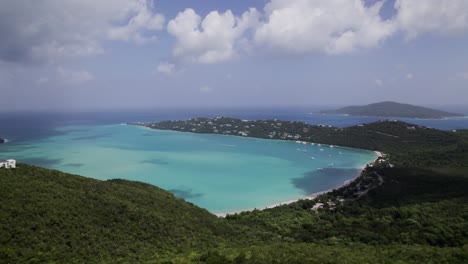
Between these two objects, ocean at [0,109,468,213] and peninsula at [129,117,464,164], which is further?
peninsula at [129,117,464,164]

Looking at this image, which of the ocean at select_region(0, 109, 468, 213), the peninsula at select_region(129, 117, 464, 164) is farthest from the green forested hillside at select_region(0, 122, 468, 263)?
the peninsula at select_region(129, 117, 464, 164)

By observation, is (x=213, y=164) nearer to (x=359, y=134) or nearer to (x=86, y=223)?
(x=86, y=223)

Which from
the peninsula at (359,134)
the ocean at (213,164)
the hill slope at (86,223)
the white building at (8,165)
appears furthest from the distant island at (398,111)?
the white building at (8,165)

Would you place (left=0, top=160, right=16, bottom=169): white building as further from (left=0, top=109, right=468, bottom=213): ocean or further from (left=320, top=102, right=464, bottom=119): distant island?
(left=320, top=102, right=464, bottom=119): distant island

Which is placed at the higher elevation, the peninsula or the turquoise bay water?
the peninsula

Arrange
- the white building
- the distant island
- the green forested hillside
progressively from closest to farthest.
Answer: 1. the green forested hillside
2. the white building
3. the distant island

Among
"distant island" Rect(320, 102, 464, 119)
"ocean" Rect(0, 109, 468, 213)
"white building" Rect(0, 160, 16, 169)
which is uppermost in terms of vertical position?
"distant island" Rect(320, 102, 464, 119)

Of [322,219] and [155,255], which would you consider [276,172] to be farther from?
[155,255]

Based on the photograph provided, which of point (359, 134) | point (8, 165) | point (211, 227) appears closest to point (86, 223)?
point (211, 227)
